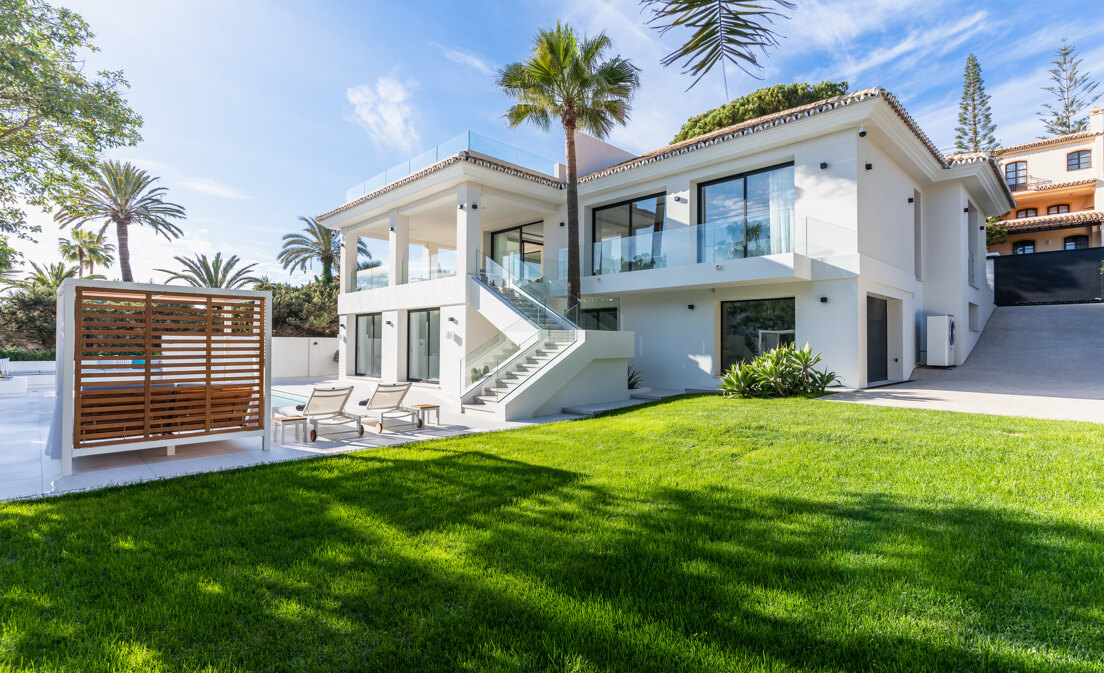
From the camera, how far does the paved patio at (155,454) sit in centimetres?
623

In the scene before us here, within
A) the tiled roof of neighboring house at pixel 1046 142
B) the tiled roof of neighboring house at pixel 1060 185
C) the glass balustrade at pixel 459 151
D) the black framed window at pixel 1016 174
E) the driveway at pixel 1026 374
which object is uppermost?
the tiled roof of neighboring house at pixel 1046 142

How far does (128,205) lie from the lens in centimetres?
2817

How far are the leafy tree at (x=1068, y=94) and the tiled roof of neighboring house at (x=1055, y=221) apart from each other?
1672 centimetres

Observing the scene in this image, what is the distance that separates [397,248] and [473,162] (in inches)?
210

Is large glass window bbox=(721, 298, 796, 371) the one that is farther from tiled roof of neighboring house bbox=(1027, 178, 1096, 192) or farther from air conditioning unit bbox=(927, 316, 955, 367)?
tiled roof of neighboring house bbox=(1027, 178, 1096, 192)

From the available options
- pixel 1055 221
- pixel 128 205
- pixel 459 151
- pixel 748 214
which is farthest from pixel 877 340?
pixel 128 205

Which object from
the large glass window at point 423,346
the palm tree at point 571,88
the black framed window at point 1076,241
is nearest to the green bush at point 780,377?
the palm tree at point 571,88

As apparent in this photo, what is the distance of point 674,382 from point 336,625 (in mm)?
14307

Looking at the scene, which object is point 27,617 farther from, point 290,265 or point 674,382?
point 290,265

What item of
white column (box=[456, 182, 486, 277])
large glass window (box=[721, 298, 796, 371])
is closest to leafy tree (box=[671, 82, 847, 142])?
large glass window (box=[721, 298, 796, 371])

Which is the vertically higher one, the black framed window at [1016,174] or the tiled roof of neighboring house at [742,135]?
the black framed window at [1016,174]

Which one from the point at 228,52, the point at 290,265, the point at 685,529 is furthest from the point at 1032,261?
the point at 290,265

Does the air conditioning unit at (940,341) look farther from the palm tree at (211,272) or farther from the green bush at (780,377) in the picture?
the palm tree at (211,272)

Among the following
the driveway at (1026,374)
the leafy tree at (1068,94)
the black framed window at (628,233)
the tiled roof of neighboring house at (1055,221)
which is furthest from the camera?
the leafy tree at (1068,94)
